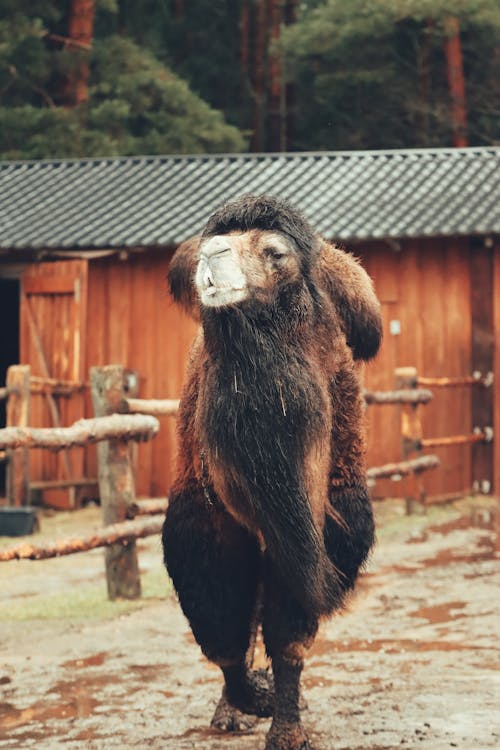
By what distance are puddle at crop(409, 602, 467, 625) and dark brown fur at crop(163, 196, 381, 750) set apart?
7.85ft

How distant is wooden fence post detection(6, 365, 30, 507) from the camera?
36.1 feet

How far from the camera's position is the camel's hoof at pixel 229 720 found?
4.31 meters

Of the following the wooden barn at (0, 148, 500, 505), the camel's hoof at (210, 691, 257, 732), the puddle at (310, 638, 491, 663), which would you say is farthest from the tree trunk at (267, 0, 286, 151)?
the camel's hoof at (210, 691, 257, 732)

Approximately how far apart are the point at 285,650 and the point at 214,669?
154cm

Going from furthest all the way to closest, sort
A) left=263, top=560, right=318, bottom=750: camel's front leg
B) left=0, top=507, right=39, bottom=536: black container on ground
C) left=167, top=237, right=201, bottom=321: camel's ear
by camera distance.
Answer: left=0, top=507, right=39, bottom=536: black container on ground → left=167, top=237, right=201, bottom=321: camel's ear → left=263, top=560, right=318, bottom=750: camel's front leg

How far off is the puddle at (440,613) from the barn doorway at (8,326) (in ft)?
35.0

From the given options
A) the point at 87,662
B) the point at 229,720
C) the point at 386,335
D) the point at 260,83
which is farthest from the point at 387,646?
the point at 260,83

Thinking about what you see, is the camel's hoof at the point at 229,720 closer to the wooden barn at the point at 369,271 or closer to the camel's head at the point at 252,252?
the camel's head at the point at 252,252

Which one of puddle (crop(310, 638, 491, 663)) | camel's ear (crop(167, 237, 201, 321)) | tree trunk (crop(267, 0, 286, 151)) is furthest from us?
tree trunk (crop(267, 0, 286, 151))

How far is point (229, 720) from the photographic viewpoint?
4.32 metres

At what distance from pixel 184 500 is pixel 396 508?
874cm

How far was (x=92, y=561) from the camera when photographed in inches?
372

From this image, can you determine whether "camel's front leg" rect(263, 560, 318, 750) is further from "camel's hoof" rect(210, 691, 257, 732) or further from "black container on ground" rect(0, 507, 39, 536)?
"black container on ground" rect(0, 507, 39, 536)

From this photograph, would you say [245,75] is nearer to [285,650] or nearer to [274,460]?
[285,650]
